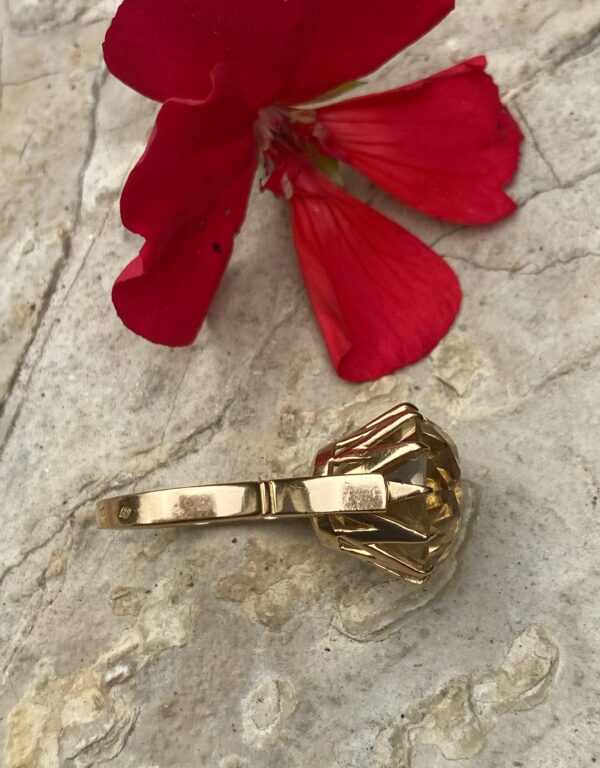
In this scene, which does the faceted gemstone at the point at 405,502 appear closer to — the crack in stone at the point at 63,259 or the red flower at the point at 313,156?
the red flower at the point at 313,156

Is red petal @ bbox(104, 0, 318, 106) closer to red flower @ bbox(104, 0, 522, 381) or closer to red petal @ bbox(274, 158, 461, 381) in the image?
red flower @ bbox(104, 0, 522, 381)

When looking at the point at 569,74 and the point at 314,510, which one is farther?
the point at 569,74

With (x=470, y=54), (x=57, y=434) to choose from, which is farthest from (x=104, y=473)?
(x=470, y=54)

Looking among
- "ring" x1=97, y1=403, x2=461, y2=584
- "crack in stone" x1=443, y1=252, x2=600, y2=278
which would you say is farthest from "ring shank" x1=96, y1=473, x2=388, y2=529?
"crack in stone" x1=443, y1=252, x2=600, y2=278

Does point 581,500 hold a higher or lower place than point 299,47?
lower

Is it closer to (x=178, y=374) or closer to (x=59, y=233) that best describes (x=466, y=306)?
(x=178, y=374)

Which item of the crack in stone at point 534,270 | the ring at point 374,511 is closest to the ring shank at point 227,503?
the ring at point 374,511

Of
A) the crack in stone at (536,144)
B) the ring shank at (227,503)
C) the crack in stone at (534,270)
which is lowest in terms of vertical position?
the crack in stone at (534,270)
